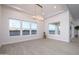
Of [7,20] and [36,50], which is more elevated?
[7,20]

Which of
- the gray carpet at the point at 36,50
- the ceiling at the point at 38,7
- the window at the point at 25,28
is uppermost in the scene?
the ceiling at the point at 38,7

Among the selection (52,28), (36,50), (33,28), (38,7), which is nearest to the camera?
(36,50)

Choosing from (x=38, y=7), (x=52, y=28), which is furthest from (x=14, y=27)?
(x=52, y=28)

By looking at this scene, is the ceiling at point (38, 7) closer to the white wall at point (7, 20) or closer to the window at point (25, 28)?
the white wall at point (7, 20)

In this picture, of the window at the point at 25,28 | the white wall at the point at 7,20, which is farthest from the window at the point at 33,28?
the white wall at the point at 7,20

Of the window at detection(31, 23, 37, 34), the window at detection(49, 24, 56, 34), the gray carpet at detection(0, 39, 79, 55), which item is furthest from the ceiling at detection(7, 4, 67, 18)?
the window at detection(49, 24, 56, 34)

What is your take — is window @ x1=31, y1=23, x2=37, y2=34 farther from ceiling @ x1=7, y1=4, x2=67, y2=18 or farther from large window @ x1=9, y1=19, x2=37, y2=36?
ceiling @ x1=7, y1=4, x2=67, y2=18

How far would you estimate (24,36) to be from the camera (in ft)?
Answer: 24.9

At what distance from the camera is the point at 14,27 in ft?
22.5

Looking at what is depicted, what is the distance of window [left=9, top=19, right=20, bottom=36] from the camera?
641 centimetres

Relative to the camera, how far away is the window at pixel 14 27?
6409 millimetres

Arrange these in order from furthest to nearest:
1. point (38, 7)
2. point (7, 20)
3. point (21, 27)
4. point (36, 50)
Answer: point (21, 27) → point (38, 7) → point (7, 20) → point (36, 50)

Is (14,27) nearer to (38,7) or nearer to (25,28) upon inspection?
(25,28)
